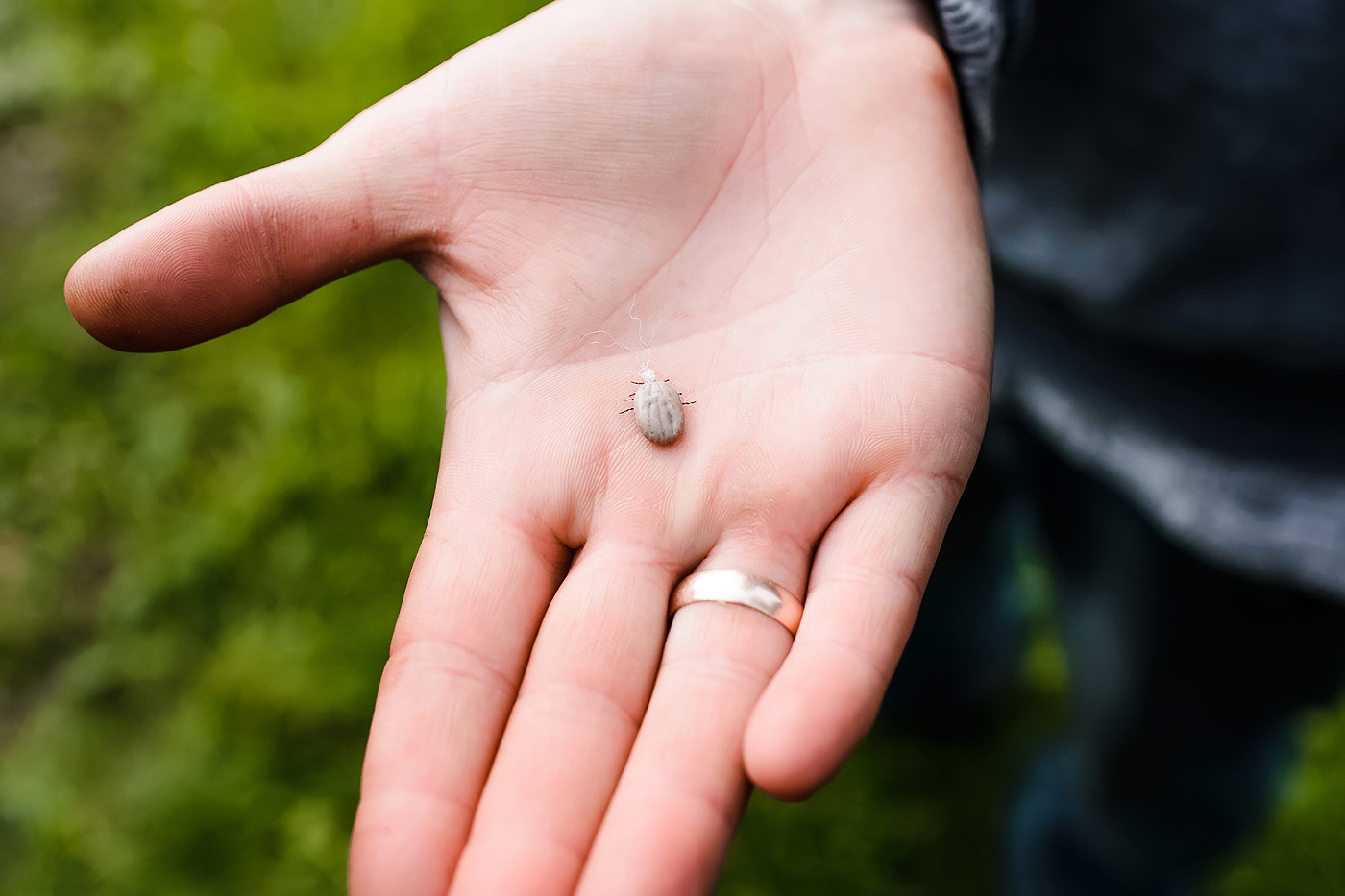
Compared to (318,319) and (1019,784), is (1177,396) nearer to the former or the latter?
(1019,784)

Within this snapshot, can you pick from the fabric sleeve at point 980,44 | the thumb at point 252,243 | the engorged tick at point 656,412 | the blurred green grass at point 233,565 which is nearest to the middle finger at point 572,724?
the engorged tick at point 656,412

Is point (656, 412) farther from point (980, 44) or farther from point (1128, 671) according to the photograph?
point (1128, 671)

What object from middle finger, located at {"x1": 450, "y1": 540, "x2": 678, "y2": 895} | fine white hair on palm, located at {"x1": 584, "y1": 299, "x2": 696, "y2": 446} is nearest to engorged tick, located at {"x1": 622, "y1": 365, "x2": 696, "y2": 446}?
fine white hair on palm, located at {"x1": 584, "y1": 299, "x2": 696, "y2": 446}

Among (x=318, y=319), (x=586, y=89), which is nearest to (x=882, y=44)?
(x=586, y=89)

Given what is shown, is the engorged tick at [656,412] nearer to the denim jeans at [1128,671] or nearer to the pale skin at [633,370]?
the pale skin at [633,370]

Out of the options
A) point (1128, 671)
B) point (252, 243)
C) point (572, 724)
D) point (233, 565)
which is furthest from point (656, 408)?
point (233, 565)

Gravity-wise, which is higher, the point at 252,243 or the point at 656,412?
the point at 252,243

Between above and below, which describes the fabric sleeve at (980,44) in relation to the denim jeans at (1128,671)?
above
